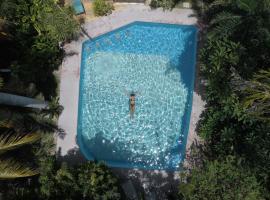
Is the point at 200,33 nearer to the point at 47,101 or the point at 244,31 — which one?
the point at 244,31

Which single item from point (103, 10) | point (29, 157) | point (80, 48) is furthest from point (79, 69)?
point (29, 157)

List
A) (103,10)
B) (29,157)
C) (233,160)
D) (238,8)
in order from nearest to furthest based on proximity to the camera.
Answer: (233,160), (238,8), (29,157), (103,10)

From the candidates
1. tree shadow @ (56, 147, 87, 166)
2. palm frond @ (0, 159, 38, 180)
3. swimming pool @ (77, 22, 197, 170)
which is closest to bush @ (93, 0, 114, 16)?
swimming pool @ (77, 22, 197, 170)

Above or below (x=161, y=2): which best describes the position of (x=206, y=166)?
below

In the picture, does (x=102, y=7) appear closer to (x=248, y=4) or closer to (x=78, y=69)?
(x=78, y=69)

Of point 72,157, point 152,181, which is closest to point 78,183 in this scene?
point 72,157

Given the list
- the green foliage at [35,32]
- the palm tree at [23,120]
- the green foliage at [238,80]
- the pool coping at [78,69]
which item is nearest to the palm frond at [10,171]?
the palm tree at [23,120]

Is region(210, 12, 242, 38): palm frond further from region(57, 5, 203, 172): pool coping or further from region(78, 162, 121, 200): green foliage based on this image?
region(78, 162, 121, 200): green foliage
